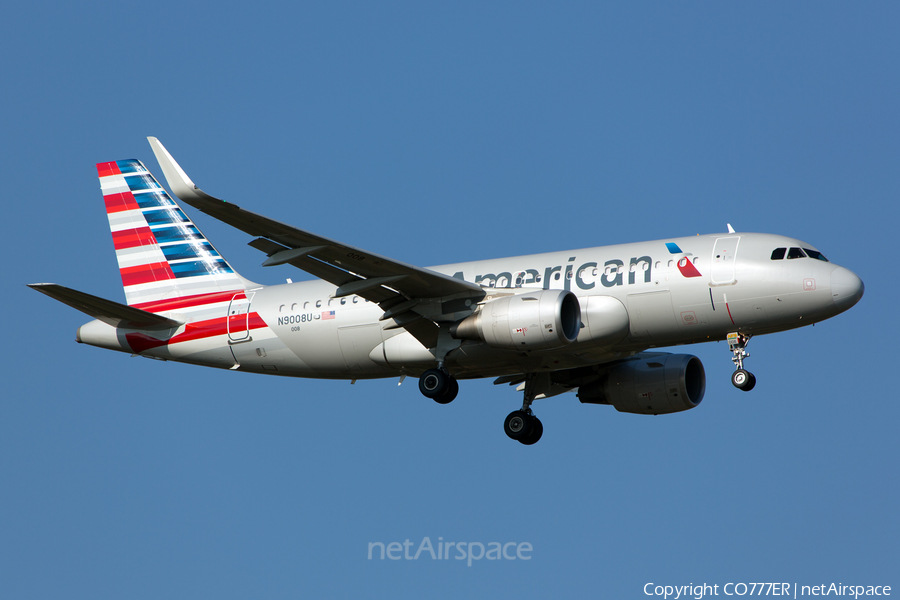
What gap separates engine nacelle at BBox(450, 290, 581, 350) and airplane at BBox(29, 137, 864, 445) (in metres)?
0.04

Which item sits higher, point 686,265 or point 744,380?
point 686,265

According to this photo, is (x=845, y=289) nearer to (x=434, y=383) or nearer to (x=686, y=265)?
(x=686, y=265)

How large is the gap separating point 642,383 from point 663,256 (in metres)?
6.08

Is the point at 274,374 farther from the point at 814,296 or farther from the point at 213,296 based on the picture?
the point at 814,296

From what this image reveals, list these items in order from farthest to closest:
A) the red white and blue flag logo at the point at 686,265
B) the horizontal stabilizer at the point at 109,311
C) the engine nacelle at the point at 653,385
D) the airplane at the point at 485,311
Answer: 1. the engine nacelle at the point at 653,385
2. the horizontal stabilizer at the point at 109,311
3. the red white and blue flag logo at the point at 686,265
4. the airplane at the point at 485,311

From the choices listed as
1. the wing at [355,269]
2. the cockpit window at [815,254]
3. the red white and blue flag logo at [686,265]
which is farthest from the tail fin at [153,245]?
the cockpit window at [815,254]

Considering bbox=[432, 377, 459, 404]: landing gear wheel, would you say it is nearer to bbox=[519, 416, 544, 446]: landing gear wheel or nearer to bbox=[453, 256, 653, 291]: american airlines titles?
bbox=[453, 256, 653, 291]: american airlines titles

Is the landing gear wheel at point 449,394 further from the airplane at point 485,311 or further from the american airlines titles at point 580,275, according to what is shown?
the american airlines titles at point 580,275

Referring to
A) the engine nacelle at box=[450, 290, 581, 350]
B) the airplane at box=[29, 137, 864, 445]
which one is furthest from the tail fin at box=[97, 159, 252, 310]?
the engine nacelle at box=[450, 290, 581, 350]

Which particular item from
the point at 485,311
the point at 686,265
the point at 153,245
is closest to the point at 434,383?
the point at 485,311

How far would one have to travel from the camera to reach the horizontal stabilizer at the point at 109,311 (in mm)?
29219

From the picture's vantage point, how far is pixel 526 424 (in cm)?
3325

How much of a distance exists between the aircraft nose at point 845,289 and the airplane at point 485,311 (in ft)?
0.15

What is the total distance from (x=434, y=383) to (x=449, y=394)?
591 millimetres
